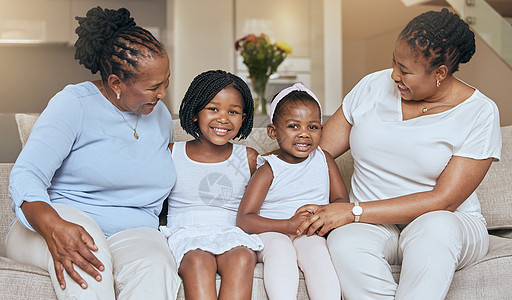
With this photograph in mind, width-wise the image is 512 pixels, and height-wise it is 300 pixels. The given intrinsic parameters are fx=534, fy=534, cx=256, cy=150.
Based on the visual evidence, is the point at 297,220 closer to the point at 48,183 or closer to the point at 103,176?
the point at 103,176

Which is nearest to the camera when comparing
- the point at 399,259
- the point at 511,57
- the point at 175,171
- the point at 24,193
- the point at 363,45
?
the point at 24,193

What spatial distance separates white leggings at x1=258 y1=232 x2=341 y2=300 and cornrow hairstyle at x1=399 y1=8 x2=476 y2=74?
0.62m

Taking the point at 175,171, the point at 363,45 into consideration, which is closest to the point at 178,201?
the point at 175,171

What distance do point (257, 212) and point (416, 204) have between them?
18.7 inches

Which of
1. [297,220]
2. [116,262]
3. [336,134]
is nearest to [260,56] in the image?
[336,134]

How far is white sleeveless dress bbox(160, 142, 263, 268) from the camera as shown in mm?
1674

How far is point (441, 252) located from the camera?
132 centimetres

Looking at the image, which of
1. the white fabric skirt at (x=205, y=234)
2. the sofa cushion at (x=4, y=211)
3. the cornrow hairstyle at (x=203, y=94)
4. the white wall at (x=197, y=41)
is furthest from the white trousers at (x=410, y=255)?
the white wall at (x=197, y=41)

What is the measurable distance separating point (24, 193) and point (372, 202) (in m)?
0.92

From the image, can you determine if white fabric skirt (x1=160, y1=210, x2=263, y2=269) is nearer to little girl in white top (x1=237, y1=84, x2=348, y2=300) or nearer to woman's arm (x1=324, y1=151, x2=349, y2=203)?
little girl in white top (x1=237, y1=84, x2=348, y2=300)

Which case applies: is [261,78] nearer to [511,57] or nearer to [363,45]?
[511,57]

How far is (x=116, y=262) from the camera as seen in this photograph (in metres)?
1.31

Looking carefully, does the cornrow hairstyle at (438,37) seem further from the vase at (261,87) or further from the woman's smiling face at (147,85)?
the vase at (261,87)

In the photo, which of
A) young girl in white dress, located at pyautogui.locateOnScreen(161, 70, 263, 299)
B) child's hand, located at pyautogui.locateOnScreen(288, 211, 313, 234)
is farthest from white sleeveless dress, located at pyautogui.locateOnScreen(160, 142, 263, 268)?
child's hand, located at pyautogui.locateOnScreen(288, 211, 313, 234)
